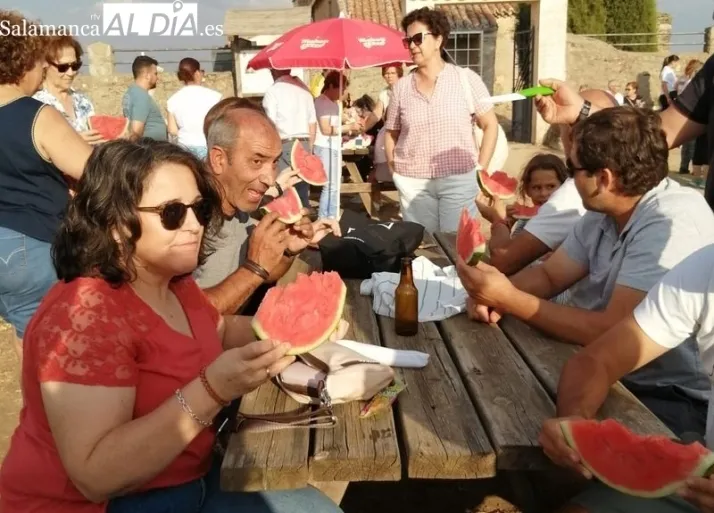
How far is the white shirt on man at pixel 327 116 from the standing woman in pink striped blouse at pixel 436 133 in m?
2.99

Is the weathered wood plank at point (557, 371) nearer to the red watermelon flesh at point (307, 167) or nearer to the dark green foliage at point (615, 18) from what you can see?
the red watermelon flesh at point (307, 167)

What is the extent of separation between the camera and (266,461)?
6.85ft

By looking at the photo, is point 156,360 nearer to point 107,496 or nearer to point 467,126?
point 107,496

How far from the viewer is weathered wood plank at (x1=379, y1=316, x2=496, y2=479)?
2.09 meters

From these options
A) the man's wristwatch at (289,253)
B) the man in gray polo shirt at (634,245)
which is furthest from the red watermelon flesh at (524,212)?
the man's wristwatch at (289,253)

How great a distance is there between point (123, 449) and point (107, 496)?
0.64ft

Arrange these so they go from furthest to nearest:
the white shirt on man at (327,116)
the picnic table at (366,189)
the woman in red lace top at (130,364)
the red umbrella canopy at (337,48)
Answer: the picnic table at (366,189) < the white shirt on man at (327,116) < the red umbrella canopy at (337,48) < the woman in red lace top at (130,364)

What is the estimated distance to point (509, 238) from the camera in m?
4.51

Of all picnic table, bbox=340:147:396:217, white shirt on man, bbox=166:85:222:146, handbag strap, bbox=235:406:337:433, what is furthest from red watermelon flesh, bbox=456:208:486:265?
picnic table, bbox=340:147:396:217

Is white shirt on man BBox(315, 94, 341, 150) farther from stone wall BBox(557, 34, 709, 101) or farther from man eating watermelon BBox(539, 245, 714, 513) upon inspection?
stone wall BBox(557, 34, 709, 101)

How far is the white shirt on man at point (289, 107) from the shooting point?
26.0ft

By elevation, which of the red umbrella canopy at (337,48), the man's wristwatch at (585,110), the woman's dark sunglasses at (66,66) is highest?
the red umbrella canopy at (337,48)

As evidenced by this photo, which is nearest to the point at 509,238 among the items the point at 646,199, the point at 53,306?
the point at 646,199

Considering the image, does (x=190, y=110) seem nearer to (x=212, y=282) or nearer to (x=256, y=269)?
(x=212, y=282)
